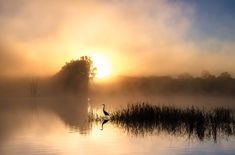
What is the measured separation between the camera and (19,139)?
25391mm

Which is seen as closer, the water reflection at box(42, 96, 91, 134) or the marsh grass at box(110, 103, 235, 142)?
the marsh grass at box(110, 103, 235, 142)

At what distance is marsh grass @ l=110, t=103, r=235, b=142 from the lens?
88.6 ft

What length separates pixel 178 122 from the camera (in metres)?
30.6

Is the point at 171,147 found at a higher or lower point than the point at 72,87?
lower

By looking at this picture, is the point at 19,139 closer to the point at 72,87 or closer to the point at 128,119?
the point at 128,119

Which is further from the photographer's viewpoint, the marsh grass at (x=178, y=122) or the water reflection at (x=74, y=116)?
the water reflection at (x=74, y=116)

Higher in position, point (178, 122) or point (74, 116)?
point (74, 116)

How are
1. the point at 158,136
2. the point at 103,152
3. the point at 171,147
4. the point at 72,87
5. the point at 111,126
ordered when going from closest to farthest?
the point at 103,152
the point at 171,147
the point at 158,136
the point at 111,126
the point at 72,87

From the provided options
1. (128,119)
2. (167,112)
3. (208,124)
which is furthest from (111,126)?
(208,124)

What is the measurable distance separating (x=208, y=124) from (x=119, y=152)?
10461mm

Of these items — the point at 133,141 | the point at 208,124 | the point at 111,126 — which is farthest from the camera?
the point at 111,126

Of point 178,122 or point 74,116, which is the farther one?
point 74,116

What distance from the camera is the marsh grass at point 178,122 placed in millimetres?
27016

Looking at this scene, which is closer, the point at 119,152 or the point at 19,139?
the point at 119,152
